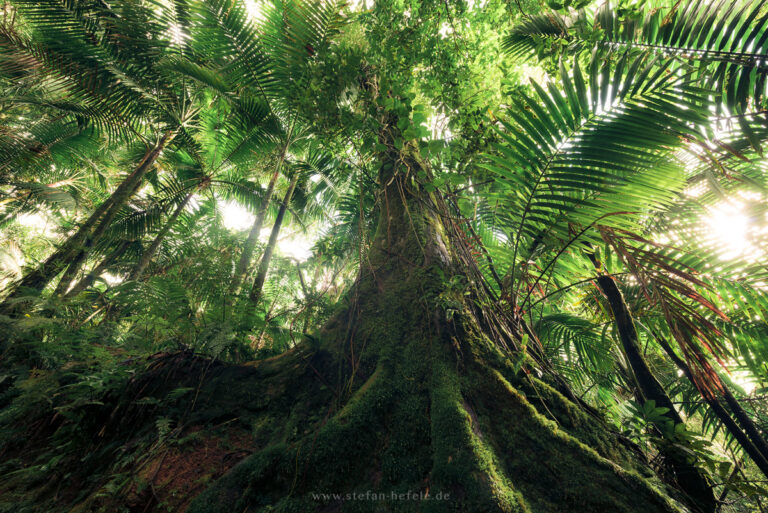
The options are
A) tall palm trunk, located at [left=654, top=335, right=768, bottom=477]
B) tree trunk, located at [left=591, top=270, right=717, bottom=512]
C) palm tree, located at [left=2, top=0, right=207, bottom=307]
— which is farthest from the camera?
palm tree, located at [left=2, top=0, right=207, bottom=307]

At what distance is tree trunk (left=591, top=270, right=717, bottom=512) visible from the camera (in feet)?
3.63

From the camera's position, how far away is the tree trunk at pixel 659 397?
3.63 feet

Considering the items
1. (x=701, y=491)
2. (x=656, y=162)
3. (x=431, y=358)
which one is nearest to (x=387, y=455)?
(x=431, y=358)

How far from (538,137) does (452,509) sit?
5.76 feet

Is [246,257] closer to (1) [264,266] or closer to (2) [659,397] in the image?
(1) [264,266]

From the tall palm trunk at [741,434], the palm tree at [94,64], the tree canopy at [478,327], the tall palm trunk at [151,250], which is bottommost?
the tall palm trunk at [741,434]

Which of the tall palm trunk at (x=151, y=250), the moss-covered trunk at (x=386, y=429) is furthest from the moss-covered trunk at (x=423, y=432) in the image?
the tall palm trunk at (x=151, y=250)

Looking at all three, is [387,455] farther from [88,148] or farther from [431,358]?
[88,148]

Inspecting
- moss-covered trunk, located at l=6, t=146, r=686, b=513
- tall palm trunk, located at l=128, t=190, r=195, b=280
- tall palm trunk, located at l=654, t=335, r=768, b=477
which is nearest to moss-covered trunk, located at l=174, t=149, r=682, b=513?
moss-covered trunk, located at l=6, t=146, r=686, b=513

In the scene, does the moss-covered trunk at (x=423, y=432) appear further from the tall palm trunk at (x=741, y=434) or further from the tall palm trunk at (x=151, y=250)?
the tall palm trunk at (x=151, y=250)

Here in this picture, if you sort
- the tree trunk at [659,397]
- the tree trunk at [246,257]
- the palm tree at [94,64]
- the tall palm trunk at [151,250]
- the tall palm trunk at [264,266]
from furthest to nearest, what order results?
the tall palm trunk at [151,250]
the palm tree at [94,64]
the tall palm trunk at [264,266]
the tree trunk at [246,257]
the tree trunk at [659,397]

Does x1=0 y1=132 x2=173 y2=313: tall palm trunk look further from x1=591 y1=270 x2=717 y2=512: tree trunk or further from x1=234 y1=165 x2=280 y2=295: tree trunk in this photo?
x1=591 y1=270 x2=717 y2=512: tree trunk

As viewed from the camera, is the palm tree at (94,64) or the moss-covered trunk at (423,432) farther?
the palm tree at (94,64)

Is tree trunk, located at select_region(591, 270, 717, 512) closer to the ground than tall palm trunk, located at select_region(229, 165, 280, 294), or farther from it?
closer to the ground
